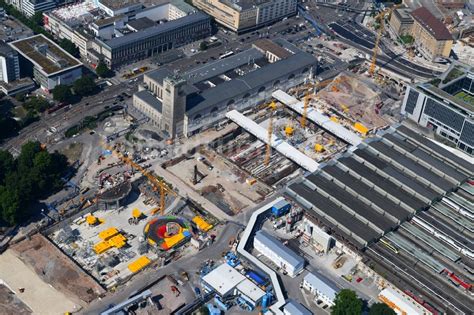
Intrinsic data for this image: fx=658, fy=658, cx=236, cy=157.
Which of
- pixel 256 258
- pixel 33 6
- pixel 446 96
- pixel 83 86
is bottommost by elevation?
pixel 256 258

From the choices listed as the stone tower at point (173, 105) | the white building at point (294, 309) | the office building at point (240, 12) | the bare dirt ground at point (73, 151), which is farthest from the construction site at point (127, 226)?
the office building at point (240, 12)

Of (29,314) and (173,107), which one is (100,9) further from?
(29,314)

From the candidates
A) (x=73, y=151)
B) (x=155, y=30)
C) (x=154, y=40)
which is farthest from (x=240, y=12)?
(x=73, y=151)

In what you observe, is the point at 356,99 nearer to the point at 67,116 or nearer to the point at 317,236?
the point at 317,236

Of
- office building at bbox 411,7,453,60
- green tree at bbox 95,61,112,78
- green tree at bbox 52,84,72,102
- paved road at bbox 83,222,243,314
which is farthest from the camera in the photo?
office building at bbox 411,7,453,60

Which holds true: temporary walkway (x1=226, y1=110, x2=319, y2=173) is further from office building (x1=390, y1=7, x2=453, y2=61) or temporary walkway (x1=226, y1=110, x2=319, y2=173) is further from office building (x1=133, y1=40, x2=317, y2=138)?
office building (x1=390, y1=7, x2=453, y2=61)

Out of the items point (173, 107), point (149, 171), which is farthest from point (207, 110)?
point (149, 171)

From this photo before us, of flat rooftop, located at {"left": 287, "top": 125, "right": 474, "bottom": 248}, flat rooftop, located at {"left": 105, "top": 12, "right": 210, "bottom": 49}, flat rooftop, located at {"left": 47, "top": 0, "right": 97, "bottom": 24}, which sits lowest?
flat rooftop, located at {"left": 287, "top": 125, "right": 474, "bottom": 248}

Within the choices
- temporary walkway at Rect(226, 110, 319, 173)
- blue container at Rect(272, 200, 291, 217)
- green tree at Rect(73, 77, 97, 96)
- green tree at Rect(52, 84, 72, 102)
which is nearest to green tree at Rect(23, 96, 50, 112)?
green tree at Rect(52, 84, 72, 102)

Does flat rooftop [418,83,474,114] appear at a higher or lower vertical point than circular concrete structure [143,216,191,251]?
higher
